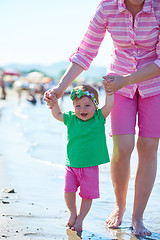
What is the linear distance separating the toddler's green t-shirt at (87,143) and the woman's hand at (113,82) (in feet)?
0.74

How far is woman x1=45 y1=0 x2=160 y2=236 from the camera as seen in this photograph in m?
3.12

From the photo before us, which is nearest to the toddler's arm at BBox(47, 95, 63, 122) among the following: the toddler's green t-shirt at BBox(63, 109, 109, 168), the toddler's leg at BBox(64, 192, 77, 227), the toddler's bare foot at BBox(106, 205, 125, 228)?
the toddler's green t-shirt at BBox(63, 109, 109, 168)

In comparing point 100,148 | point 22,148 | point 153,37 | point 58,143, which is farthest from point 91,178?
point 58,143

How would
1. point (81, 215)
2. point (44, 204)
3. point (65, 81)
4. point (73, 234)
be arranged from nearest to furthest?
Answer: point (73, 234), point (81, 215), point (65, 81), point (44, 204)

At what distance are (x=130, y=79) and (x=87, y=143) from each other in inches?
22.2

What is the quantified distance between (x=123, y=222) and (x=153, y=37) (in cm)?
152

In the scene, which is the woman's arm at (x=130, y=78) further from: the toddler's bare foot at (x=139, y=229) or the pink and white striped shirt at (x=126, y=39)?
the toddler's bare foot at (x=139, y=229)

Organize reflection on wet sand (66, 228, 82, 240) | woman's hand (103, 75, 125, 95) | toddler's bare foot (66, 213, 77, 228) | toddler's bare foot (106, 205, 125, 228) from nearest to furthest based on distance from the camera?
reflection on wet sand (66, 228, 82, 240), woman's hand (103, 75, 125, 95), toddler's bare foot (66, 213, 77, 228), toddler's bare foot (106, 205, 125, 228)

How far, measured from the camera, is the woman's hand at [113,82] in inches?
121

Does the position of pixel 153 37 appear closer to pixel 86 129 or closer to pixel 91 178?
pixel 86 129

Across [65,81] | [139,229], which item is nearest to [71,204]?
[139,229]

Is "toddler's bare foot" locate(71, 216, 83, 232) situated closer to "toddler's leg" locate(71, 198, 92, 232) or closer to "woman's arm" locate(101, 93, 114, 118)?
"toddler's leg" locate(71, 198, 92, 232)

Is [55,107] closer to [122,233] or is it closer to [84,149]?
[84,149]

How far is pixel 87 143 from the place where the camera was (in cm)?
311
